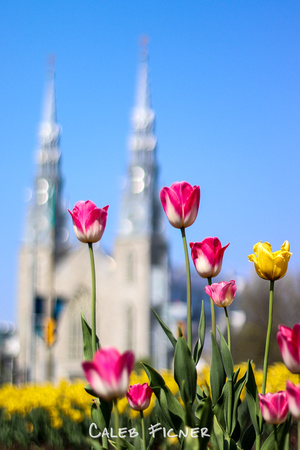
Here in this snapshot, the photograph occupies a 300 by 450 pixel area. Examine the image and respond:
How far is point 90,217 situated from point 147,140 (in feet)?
168

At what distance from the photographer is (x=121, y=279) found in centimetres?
5316

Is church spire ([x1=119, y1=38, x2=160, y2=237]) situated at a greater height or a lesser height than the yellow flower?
greater

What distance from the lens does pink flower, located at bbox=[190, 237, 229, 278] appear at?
2.54 metres

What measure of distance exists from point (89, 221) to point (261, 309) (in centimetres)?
2247

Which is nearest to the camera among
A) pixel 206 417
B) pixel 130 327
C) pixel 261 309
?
pixel 206 417

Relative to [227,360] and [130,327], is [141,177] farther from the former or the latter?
[227,360]

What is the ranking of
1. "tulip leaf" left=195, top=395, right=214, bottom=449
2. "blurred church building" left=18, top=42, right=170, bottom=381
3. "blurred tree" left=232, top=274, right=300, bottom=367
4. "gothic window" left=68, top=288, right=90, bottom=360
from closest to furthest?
1. "tulip leaf" left=195, top=395, right=214, bottom=449
2. "blurred tree" left=232, top=274, right=300, bottom=367
3. "blurred church building" left=18, top=42, right=170, bottom=381
4. "gothic window" left=68, top=288, right=90, bottom=360

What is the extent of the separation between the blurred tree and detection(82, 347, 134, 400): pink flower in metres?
19.3

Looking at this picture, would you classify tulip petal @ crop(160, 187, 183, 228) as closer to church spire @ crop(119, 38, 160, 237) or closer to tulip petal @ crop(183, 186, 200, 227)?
tulip petal @ crop(183, 186, 200, 227)

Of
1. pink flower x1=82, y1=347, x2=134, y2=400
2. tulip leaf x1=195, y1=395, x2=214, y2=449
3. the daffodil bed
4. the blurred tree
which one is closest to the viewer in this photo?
pink flower x1=82, y1=347, x2=134, y2=400

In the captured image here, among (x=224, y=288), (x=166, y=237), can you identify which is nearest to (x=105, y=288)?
(x=166, y=237)

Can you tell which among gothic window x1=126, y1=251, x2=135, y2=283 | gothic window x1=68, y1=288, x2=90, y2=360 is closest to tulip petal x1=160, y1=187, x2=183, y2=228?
gothic window x1=126, y1=251, x2=135, y2=283

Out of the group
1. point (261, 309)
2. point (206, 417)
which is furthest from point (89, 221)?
point (261, 309)

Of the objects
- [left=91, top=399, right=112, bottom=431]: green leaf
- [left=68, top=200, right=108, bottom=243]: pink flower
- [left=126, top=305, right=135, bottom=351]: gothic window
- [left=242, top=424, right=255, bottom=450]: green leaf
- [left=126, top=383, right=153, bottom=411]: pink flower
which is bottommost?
[left=126, top=305, right=135, bottom=351]: gothic window
